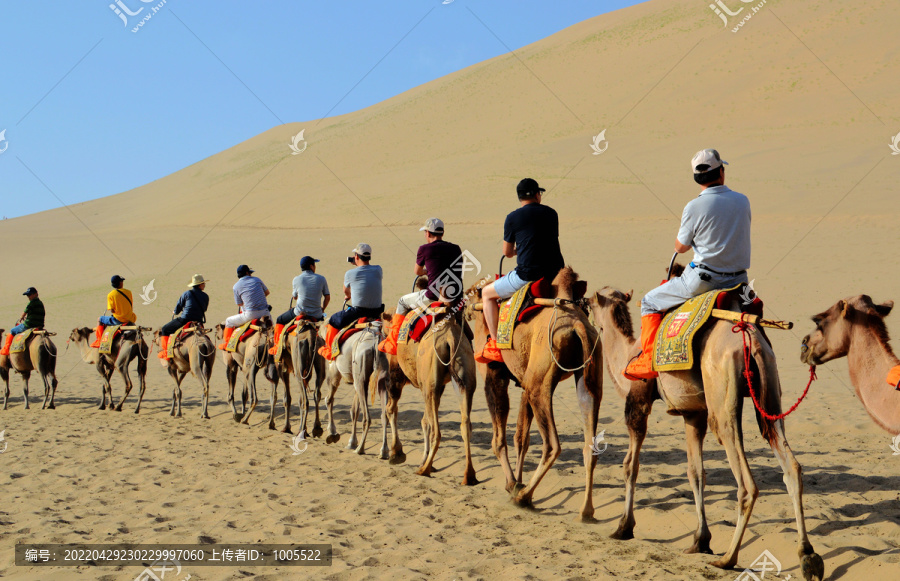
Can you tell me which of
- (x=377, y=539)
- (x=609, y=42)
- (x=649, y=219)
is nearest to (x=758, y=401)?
(x=377, y=539)

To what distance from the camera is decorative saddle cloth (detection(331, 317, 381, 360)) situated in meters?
12.1

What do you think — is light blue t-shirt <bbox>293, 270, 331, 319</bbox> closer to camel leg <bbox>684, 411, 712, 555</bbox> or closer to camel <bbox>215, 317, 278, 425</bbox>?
camel <bbox>215, 317, 278, 425</bbox>

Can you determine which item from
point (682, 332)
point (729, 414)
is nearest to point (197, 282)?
point (682, 332)

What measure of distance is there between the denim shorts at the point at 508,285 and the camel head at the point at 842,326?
3.07 metres

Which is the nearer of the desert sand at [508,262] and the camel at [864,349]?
the camel at [864,349]

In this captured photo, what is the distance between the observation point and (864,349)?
20.4 ft

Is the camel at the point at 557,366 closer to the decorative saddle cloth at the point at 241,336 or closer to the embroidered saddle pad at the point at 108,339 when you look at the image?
the decorative saddle cloth at the point at 241,336

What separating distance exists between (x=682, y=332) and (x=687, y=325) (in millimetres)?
74

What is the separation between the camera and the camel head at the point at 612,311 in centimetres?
783

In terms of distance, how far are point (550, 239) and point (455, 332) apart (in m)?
2.09

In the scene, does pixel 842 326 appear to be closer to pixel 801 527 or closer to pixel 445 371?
pixel 801 527

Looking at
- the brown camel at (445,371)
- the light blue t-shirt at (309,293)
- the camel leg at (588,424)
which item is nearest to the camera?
the camel leg at (588,424)

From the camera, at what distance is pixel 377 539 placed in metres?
7.12

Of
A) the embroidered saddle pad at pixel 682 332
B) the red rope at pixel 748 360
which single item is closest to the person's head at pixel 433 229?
the embroidered saddle pad at pixel 682 332
